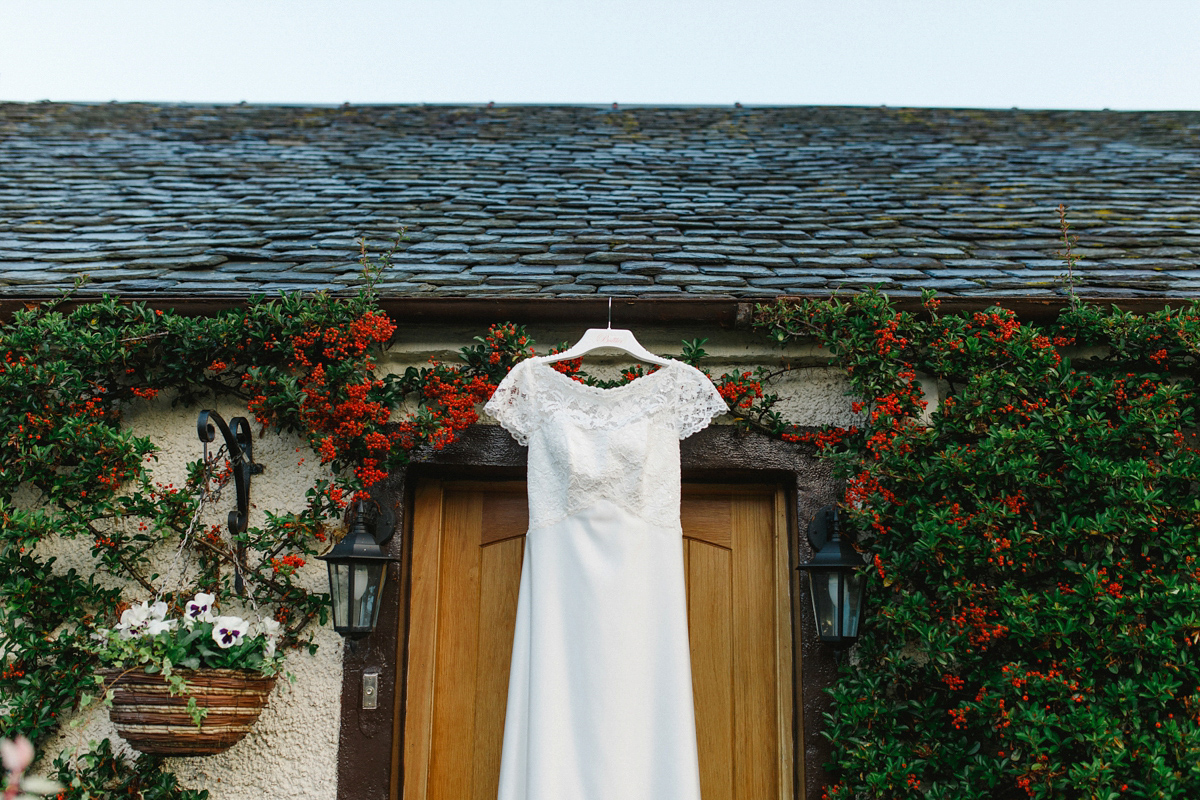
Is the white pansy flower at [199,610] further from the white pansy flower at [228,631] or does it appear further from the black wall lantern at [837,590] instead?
the black wall lantern at [837,590]

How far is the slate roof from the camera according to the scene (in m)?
3.54

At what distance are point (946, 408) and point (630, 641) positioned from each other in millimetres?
1394

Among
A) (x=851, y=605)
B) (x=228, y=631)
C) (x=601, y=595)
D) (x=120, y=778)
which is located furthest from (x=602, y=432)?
(x=120, y=778)

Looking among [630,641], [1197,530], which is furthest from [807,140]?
[630,641]

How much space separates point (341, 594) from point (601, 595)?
0.92 m

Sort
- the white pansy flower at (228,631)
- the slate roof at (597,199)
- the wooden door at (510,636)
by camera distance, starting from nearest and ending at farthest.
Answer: the white pansy flower at (228,631) < the wooden door at (510,636) < the slate roof at (597,199)

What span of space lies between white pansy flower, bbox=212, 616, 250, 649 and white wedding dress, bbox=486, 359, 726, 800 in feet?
2.94

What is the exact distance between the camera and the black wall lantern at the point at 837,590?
113 inches

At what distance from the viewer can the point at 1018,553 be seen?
2.76 metres

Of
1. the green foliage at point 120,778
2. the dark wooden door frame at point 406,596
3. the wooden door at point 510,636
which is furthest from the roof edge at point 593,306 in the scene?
the green foliage at point 120,778

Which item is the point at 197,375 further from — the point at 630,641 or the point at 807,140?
the point at 807,140

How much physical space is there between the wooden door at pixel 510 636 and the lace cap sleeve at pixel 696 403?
0.49 meters

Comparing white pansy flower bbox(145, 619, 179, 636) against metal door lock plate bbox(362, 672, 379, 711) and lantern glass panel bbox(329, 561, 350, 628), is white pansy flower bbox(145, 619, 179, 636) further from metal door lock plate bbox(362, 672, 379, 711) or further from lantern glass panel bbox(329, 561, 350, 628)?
metal door lock plate bbox(362, 672, 379, 711)

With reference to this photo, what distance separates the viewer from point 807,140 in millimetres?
5793
